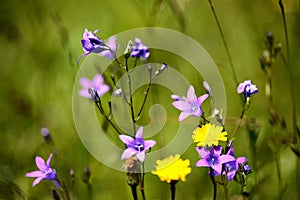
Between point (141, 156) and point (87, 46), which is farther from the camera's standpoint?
point (87, 46)

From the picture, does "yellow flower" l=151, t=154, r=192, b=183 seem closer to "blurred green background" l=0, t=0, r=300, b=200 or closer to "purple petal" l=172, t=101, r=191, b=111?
"purple petal" l=172, t=101, r=191, b=111

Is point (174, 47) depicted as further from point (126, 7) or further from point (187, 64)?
point (126, 7)

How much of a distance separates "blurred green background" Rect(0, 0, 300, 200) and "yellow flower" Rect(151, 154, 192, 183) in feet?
2.05

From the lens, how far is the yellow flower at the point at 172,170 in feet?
4.63

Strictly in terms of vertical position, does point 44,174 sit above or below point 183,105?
below

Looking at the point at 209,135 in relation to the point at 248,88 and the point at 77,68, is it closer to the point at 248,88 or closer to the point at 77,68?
→ the point at 248,88

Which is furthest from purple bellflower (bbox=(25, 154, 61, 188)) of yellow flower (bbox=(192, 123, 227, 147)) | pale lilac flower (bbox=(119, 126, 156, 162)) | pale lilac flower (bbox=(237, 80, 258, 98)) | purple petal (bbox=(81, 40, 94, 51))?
pale lilac flower (bbox=(237, 80, 258, 98))

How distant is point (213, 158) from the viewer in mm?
1387

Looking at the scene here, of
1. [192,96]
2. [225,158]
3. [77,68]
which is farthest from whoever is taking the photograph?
[77,68]

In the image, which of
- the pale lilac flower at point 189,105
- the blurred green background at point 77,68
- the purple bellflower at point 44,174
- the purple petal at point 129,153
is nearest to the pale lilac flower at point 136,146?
the purple petal at point 129,153

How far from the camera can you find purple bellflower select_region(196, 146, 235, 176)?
4.46ft

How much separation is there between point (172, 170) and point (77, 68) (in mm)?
1768

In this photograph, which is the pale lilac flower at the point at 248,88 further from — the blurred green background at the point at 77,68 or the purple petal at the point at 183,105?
the blurred green background at the point at 77,68

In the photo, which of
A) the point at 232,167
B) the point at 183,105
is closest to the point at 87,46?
the point at 183,105
